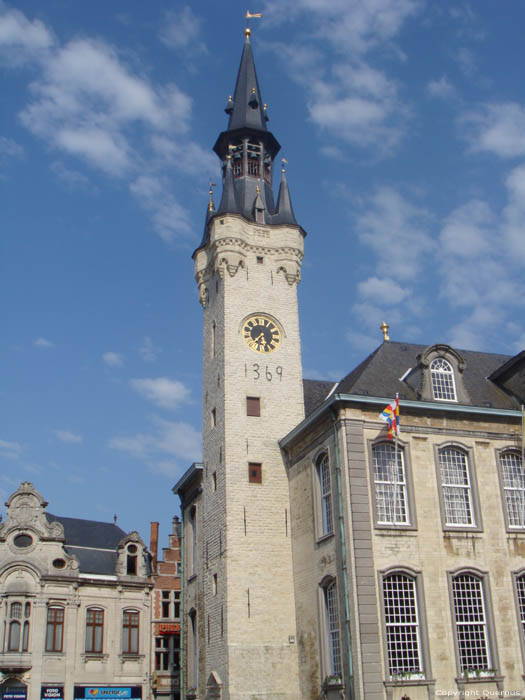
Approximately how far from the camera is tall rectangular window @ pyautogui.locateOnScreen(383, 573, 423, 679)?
25.1 metres

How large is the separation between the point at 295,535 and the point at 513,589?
8332 millimetres

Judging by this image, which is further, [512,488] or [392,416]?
[512,488]

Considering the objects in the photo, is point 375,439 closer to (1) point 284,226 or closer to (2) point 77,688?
(1) point 284,226

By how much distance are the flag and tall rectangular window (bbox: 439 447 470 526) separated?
2.73m

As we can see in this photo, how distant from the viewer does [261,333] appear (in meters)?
34.7

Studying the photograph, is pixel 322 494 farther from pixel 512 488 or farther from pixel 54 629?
pixel 54 629

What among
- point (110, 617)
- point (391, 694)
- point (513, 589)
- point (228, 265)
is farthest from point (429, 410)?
point (110, 617)

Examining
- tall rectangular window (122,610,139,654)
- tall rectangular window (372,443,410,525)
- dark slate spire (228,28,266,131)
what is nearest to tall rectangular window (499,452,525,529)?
tall rectangular window (372,443,410,525)

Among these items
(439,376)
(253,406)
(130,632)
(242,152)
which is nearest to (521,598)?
(439,376)

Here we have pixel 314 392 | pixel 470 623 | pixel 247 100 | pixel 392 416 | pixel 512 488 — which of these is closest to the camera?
pixel 470 623

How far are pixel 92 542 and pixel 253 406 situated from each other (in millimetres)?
21341

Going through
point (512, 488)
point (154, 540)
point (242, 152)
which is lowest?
Answer: point (512, 488)

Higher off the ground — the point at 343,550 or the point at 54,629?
the point at 343,550

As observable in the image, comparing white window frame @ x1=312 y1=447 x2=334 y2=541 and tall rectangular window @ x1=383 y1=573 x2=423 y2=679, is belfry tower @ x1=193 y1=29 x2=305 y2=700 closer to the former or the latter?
white window frame @ x1=312 y1=447 x2=334 y2=541
